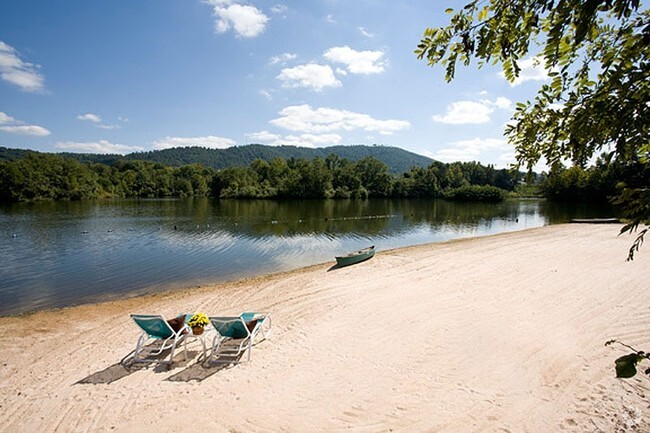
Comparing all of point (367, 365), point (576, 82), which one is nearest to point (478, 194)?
point (367, 365)

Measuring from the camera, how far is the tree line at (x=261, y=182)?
307 feet

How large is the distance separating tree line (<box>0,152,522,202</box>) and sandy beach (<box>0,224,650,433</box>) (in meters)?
95.9

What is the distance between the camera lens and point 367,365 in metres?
8.41

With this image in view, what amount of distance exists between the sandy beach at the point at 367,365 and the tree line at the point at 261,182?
95918 mm

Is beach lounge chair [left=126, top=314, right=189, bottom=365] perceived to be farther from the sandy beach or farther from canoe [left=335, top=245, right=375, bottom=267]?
canoe [left=335, top=245, right=375, bottom=267]

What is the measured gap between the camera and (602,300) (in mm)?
12633

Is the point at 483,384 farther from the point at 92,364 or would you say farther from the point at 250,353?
the point at 92,364

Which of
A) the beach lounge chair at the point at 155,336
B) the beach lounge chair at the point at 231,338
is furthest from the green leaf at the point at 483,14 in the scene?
the beach lounge chair at the point at 155,336

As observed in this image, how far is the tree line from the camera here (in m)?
93.6

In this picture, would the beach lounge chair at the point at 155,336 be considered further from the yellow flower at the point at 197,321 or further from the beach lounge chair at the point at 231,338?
the beach lounge chair at the point at 231,338

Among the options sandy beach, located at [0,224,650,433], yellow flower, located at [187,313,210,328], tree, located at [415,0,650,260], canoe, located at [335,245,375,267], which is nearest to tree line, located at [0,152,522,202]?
canoe, located at [335,245,375,267]

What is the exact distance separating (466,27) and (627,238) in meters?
32.8

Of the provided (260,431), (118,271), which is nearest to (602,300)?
(260,431)

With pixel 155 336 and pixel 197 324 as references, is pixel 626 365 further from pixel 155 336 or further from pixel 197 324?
pixel 155 336
